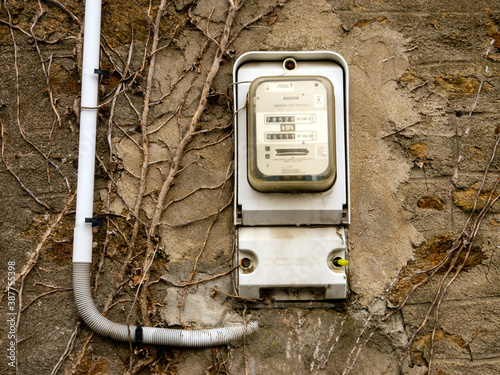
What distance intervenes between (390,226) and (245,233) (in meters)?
0.45

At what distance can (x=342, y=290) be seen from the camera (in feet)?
4.48

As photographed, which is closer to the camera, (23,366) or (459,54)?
(23,366)

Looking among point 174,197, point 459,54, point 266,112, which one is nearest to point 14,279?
point 174,197

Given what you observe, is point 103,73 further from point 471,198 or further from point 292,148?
point 471,198

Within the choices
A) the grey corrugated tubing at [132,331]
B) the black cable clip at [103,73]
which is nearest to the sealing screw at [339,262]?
the grey corrugated tubing at [132,331]

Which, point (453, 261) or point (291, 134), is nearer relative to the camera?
point (291, 134)

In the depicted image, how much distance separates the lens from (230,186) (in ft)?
4.75

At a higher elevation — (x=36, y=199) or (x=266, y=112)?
(x=266, y=112)

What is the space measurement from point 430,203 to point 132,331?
3.24 ft

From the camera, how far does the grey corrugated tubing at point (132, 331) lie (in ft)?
4.39

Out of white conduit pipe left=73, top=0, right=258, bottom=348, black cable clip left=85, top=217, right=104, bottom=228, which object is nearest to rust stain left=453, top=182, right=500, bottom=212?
white conduit pipe left=73, top=0, right=258, bottom=348

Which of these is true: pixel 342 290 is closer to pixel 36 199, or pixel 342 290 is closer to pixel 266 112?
pixel 266 112

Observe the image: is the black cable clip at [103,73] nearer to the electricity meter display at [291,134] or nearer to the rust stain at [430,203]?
the electricity meter display at [291,134]

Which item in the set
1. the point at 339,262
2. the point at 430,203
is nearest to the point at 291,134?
the point at 339,262
